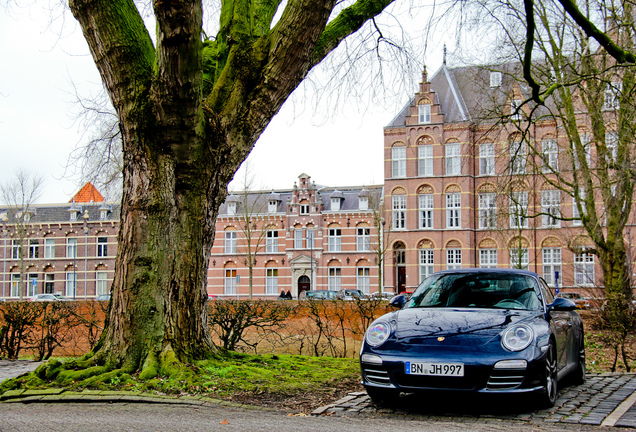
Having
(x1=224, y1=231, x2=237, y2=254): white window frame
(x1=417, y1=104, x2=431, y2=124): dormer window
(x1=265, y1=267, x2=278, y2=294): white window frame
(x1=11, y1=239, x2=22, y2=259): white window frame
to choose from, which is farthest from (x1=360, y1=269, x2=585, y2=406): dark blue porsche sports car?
(x1=11, y1=239, x2=22, y2=259): white window frame

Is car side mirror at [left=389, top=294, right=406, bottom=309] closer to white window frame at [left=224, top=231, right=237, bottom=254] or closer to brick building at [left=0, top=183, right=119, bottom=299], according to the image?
white window frame at [left=224, top=231, right=237, bottom=254]

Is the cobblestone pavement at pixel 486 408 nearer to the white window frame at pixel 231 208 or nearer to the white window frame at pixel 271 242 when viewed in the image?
the white window frame at pixel 271 242

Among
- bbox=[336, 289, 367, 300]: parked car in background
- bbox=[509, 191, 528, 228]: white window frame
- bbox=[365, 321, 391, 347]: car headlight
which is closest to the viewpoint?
bbox=[365, 321, 391, 347]: car headlight

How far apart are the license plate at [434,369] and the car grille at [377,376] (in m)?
0.24

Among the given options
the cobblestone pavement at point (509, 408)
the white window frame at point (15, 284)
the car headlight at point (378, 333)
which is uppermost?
the car headlight at point (378, 333)

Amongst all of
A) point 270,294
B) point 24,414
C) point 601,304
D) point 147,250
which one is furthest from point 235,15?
point 270,294

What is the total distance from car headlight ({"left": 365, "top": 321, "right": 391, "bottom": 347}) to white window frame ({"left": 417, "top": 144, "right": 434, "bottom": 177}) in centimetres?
4256

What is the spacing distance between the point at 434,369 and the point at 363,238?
5027 cm

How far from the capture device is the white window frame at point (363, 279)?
54.9m

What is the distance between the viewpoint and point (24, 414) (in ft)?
18.8

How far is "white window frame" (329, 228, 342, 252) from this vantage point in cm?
5662

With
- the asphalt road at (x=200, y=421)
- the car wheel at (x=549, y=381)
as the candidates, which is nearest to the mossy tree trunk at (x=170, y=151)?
the asphalt road at (x=200, y=421)

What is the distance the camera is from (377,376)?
6121mm

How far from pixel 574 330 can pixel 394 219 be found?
1616 inches
